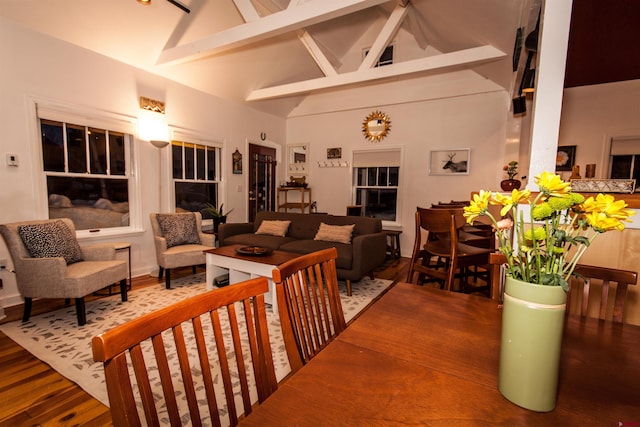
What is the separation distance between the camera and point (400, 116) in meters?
5.26

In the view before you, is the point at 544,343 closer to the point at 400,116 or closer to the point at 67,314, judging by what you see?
the point at 67,314

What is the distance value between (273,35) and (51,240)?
2898mm

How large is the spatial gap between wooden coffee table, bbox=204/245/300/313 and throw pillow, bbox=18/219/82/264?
1207 mm

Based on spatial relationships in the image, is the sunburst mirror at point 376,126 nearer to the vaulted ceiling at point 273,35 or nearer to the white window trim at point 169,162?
the vaulted ceiling at point 273,35

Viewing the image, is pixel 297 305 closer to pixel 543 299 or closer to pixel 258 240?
pixel 543 299

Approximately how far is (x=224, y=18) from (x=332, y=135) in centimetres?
285

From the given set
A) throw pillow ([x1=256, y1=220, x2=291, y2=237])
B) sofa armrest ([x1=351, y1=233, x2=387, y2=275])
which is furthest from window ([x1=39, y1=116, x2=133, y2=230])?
sofa armrest ([x1=351, y1=233, x2=387, y2=275])

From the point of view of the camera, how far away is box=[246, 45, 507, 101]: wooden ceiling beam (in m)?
3.39

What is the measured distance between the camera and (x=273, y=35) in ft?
9.97

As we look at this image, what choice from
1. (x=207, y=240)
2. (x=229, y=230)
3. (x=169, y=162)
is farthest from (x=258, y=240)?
(x=169, y=162)

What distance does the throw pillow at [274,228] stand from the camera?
427 cm

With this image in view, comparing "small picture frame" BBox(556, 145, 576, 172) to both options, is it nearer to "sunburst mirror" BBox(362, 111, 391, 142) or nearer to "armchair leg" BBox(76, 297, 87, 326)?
"sunburst mirror" BBox(362, 111, 391, 142)

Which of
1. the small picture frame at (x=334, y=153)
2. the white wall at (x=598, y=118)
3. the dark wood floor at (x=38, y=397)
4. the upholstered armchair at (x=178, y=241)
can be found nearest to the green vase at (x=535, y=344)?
the dark wood floor at (x=38, y=397)

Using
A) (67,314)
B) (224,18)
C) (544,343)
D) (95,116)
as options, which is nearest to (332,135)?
(224,18)
